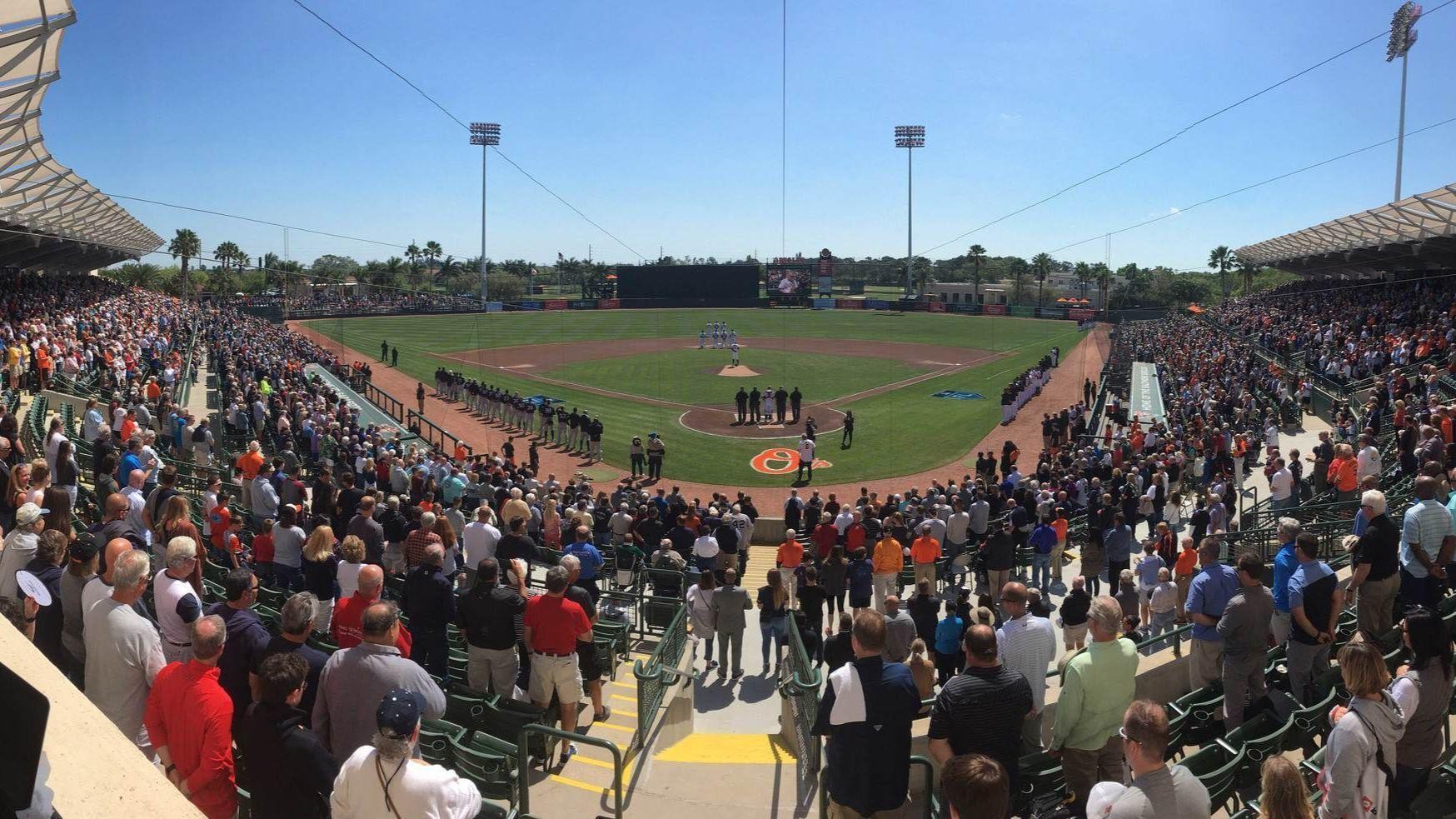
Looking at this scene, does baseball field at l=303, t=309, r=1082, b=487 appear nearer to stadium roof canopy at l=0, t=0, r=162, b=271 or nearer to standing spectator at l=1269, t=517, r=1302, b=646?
stadium roof canopy at l=0, t=0, r=162, b=271

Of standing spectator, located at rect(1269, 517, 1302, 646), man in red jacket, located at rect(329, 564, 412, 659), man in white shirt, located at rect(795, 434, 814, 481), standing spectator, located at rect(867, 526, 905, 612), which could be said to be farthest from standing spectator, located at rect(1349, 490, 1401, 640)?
man in white shirt, located at rect(795, 434, 814, 481)

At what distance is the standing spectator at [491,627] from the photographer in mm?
6633

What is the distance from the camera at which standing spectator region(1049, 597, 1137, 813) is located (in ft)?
17.0

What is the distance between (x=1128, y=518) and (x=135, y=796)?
49.6 feet

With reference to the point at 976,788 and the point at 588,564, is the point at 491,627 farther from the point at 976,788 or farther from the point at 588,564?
the point at 976,788

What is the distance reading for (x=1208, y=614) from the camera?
714 cm

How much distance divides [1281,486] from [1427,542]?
781 centimetres

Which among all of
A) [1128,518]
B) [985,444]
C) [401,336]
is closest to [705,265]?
[401,336]

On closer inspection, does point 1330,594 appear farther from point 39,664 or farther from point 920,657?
point 39,664

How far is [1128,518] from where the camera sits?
49.2ft

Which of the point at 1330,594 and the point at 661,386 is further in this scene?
the point at 661,386

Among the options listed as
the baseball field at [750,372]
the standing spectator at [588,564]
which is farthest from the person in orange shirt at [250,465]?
the baseball field at [750,372]

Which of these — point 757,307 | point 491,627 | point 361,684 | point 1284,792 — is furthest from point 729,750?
point 757,307

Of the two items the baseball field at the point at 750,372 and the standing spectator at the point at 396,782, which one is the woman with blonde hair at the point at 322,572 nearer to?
the standing spectator at the point at 396,782
